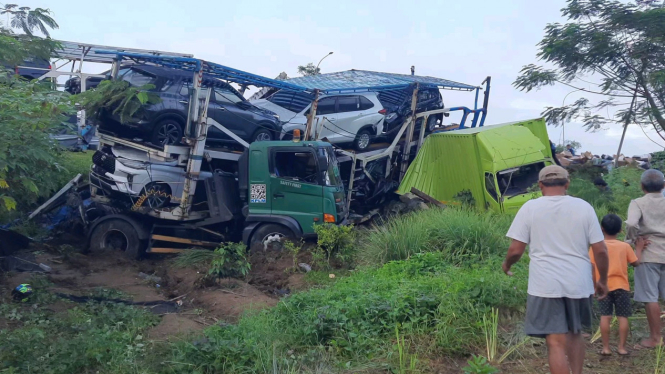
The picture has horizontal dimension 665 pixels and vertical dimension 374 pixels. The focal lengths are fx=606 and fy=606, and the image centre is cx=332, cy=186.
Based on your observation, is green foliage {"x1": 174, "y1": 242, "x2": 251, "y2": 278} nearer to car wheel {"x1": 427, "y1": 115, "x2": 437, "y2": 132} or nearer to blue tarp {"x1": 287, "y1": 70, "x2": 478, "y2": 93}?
blue tarp {"x1": 287, "y1": 70, "x2": 478, "y2": 93}

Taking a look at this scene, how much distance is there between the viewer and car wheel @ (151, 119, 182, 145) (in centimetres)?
1124

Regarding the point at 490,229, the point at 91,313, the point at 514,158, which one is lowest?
the point at 91,313

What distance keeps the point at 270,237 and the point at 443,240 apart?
11.1 ft

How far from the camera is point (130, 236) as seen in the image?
1139 centimetres

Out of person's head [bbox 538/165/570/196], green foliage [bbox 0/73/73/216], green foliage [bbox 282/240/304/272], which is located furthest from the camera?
green foliage [bbox 282/240/304/272]

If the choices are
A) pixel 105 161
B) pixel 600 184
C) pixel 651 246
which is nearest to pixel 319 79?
pixel 105 161

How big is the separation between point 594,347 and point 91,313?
577cm

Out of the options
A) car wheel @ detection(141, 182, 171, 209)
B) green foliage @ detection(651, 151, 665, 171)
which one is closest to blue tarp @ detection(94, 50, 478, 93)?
car wheel @ detection(141, 182, 171, 209)

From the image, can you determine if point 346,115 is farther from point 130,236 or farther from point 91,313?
point 91,313

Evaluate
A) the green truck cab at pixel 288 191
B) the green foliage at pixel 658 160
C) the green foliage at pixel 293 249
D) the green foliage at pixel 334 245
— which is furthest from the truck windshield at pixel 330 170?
the green foliage at pixel 658 160

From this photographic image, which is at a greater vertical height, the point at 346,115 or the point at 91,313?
the point at 346,115

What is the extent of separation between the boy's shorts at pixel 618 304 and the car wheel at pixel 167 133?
805 cm

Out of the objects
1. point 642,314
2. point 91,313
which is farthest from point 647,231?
point 91,313

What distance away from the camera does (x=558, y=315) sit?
4.21 metres
